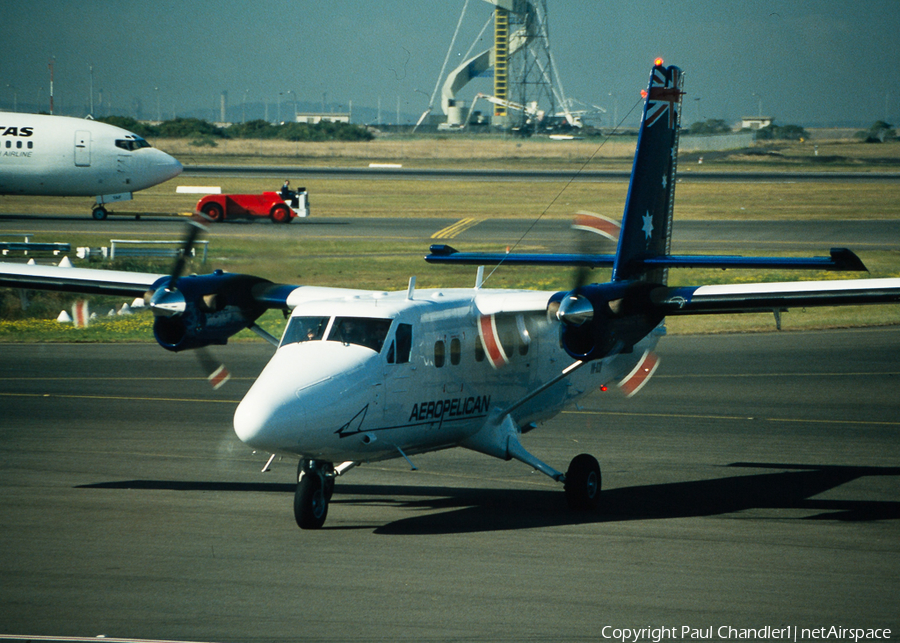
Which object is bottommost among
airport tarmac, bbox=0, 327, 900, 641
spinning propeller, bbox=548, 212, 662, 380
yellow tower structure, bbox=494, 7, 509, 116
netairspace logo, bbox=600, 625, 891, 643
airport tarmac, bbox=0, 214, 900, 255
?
airport tarmac, bbox=0, 327, 900, 641

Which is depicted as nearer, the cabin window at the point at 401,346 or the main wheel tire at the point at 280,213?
the cabin window at the point at 401,346

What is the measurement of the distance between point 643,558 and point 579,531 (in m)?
1.56

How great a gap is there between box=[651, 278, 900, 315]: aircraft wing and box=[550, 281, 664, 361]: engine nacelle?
38 centimetres

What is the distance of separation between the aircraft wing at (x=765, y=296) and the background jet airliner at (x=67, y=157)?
148 ft

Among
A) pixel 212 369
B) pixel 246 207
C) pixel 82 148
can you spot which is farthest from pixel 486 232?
pixel 212 369

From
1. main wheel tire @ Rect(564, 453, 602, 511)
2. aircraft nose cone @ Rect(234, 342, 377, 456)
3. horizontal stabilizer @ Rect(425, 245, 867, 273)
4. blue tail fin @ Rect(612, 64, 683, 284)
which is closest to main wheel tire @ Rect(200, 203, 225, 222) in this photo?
horizontal stabilizer @ Rect(425, 245, 867, 273)

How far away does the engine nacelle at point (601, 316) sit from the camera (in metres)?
13.8

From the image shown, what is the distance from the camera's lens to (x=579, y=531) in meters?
13.7

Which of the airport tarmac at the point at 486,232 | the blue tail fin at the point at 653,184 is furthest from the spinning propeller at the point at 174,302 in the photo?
the airport tarmac at the point at 486,232

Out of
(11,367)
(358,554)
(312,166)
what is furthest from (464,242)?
(312,166)

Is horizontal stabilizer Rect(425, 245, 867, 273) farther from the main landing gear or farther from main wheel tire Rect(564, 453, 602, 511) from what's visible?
the main landing gear

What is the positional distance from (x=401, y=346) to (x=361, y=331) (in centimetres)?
61

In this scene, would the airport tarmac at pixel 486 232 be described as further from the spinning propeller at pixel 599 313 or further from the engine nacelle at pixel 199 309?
the spinning propeller at pixel 599 313

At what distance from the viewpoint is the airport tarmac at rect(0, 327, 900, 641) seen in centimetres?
1020
